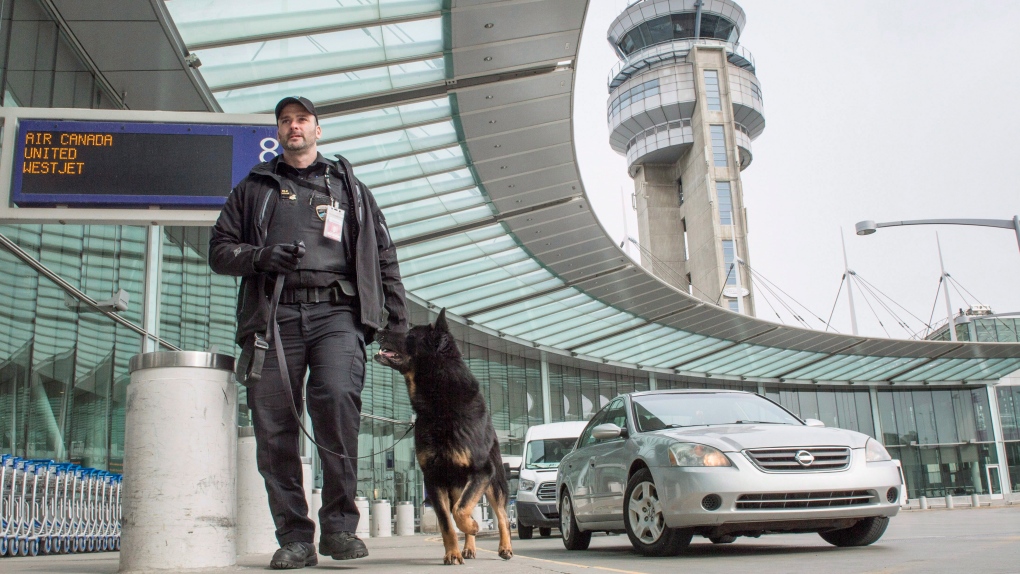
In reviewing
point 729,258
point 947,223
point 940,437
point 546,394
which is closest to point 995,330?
point 940,437

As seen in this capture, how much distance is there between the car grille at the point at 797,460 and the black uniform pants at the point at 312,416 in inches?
131

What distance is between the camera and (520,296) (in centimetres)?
2614

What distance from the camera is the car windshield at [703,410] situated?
8.04 metres

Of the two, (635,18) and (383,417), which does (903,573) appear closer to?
(383,417)

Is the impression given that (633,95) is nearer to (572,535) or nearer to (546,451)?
(546,451)

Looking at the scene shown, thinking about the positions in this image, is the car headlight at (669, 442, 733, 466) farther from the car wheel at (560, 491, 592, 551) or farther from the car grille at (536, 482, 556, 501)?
the car grille at (536, 482, 556, 501)

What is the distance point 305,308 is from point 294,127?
96cm

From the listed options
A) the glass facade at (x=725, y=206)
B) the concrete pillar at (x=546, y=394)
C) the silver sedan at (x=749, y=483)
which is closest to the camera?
the silver sedan at (x=749, y=483)

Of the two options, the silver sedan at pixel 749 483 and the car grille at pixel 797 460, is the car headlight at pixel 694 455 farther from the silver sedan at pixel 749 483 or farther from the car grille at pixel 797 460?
the car grille at pixel 797 460

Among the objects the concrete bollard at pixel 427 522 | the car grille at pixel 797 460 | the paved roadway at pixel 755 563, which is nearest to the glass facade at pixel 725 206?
the concrete bollard at pixel 427 522

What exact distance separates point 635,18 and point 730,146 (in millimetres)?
19997

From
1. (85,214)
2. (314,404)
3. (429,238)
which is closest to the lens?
(314,404)

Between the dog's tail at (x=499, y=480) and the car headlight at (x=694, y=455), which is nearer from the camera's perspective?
the dog's tail at (x=499, y=480)

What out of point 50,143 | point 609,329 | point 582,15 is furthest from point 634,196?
point 50,143
